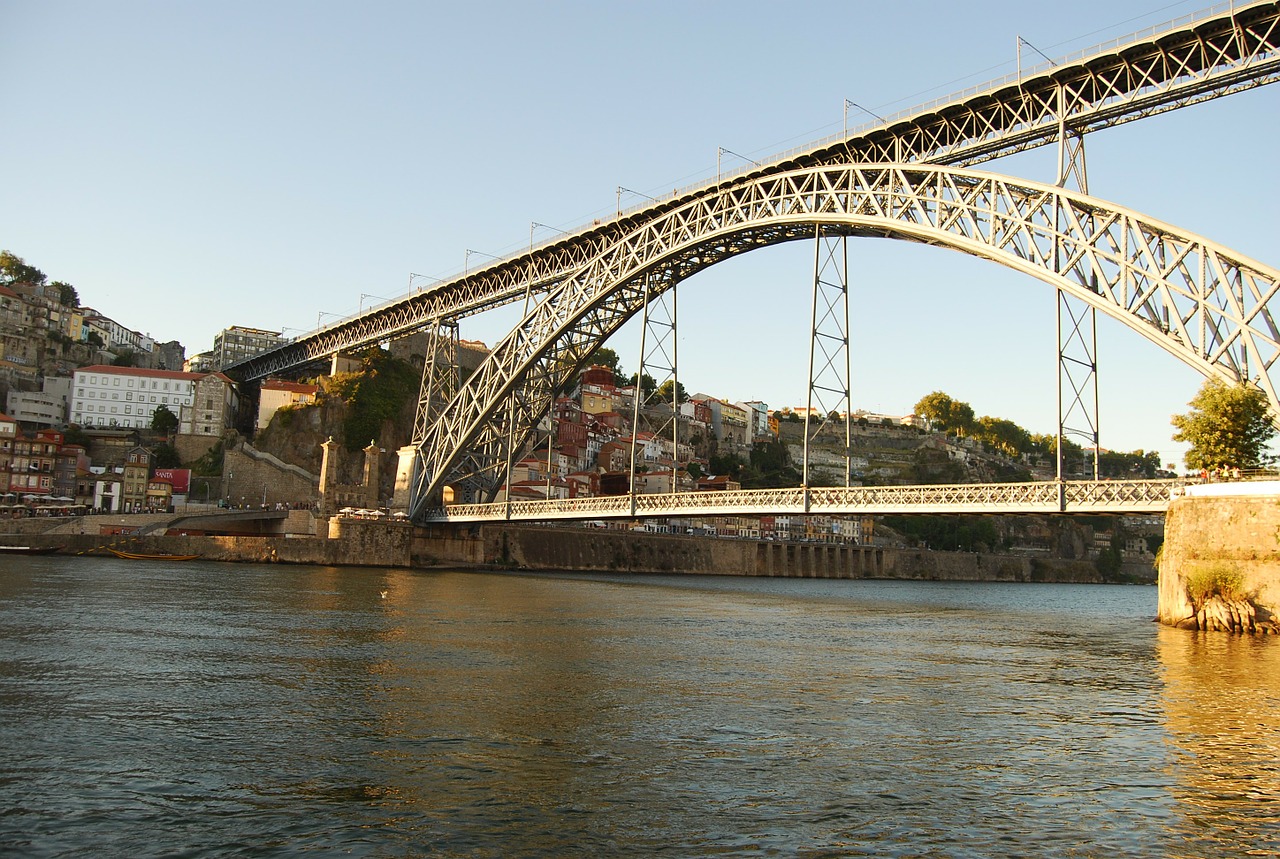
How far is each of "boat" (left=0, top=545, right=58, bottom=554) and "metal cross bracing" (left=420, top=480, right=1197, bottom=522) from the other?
22.8 metres

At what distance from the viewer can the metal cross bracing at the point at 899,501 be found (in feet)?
90.3

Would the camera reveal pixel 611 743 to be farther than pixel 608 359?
No

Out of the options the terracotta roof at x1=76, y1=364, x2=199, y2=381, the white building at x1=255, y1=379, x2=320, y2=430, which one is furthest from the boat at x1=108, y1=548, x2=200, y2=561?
the terracotta roof at x1=76, y1=364, x2=199, y2=381

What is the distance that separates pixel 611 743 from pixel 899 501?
23605 millimetres

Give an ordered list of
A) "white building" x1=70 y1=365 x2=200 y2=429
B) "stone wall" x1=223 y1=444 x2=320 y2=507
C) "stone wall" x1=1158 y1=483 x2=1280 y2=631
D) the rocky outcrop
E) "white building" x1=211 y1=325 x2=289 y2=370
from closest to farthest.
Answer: "stone wall" x1=1158 y1=483 x2=1280 y2=631 < the rocky outcrop < "stone wall" x1=223 y1=444 x2=320 y2=507 < "white building" x1=70 y1=365 x2=200 y2=429 < "white building" x1=211 y1=325 x2=289 y2=370

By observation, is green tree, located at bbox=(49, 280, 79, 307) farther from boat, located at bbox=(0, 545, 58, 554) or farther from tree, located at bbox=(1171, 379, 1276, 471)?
tree, located at bbox=(1171, 379, 1276, 471)

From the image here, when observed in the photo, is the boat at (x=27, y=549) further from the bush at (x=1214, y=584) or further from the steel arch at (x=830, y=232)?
the bush at (x=1214, y=584)

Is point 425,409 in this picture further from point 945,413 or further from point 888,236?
point 945,413

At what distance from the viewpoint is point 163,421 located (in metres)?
82.6

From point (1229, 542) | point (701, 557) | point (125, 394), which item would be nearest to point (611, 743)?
point (1229, 542)

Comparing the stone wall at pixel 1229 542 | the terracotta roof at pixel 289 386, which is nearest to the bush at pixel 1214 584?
the stone wall at pixel 1229 542

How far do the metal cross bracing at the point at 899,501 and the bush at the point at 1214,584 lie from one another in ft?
6.91

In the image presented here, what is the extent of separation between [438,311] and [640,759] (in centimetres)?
5086

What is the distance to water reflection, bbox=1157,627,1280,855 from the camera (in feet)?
29.1
